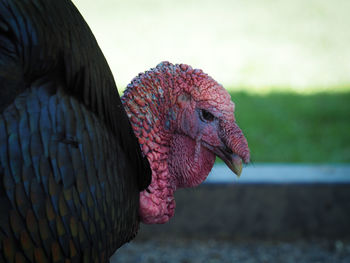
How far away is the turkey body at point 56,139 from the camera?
1577 mm

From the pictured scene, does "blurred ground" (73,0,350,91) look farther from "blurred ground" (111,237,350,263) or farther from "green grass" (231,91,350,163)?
"blurred ground" (111,237,350,263)

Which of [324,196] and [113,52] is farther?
[113,52]

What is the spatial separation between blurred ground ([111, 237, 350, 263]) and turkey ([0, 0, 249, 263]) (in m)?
2.11

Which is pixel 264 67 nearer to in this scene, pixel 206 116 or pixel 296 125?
Answer: pixel 296 125

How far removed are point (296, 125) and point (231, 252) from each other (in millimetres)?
2578

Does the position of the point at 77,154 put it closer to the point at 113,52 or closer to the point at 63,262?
the point at 63,262

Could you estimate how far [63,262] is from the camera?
68.4 inches

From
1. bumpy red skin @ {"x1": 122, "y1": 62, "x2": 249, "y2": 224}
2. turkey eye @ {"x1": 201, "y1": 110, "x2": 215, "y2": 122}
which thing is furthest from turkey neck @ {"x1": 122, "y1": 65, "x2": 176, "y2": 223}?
turkey eye @ {"x1": 201, "y1": 110, "x2": 215, "y2": 122}

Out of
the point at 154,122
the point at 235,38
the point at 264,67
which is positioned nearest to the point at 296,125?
the point at 264,67

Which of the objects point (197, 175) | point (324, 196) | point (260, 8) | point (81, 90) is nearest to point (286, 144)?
point (324, 196)

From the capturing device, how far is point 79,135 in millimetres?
1685

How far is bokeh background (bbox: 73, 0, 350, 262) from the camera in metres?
4.17

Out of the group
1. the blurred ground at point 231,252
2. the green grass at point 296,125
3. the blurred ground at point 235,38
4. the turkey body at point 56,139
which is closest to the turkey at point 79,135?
the turkey body at point 56,139

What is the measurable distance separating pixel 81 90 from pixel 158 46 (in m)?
7.63
